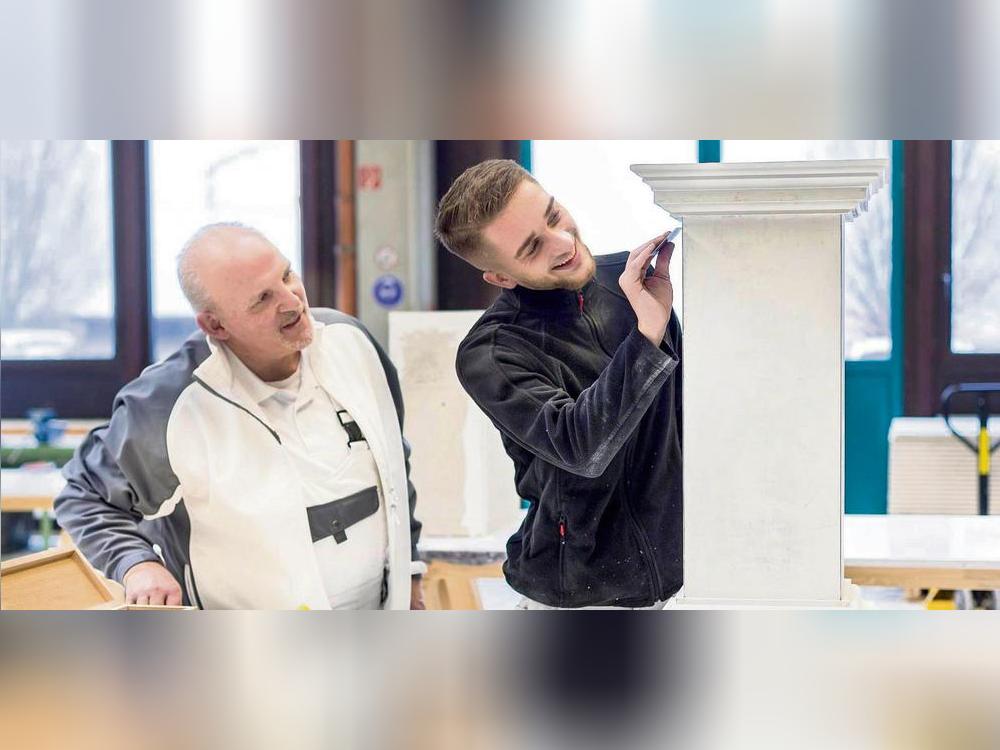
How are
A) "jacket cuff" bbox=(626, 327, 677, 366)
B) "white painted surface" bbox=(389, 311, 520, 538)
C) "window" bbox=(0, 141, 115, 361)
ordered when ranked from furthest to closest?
"window" bbox=(0, 141, 115, 361) < "white painted surface" bbox=(389, 311, 520, 538) < "jacket cuff" bbox=(626, 327, 677, 366)

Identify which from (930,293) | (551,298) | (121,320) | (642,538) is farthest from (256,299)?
(930,293)

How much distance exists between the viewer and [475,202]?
2.93 meters

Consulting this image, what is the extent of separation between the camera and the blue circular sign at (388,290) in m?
3.02

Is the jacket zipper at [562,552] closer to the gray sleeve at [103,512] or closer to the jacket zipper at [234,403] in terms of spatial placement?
the jacket zipper at [234,403]

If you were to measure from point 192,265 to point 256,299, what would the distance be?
0.76 feet

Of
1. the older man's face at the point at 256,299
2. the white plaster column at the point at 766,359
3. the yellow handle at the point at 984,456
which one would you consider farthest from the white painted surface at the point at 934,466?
the older man's face at the point at 256,299

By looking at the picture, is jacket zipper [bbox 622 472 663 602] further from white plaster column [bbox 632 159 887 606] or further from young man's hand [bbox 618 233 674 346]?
young man's hand [bbox 618 233 674 346]

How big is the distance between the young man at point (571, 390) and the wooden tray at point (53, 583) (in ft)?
4.15

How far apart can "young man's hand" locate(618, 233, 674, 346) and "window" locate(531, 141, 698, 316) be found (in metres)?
0.02

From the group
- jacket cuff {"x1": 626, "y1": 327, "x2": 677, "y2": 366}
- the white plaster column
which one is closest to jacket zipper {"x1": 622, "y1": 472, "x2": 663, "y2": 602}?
the white plaster column

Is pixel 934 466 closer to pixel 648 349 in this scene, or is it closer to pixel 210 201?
pixel 648 349

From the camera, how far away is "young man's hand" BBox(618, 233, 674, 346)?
2.88 metres
